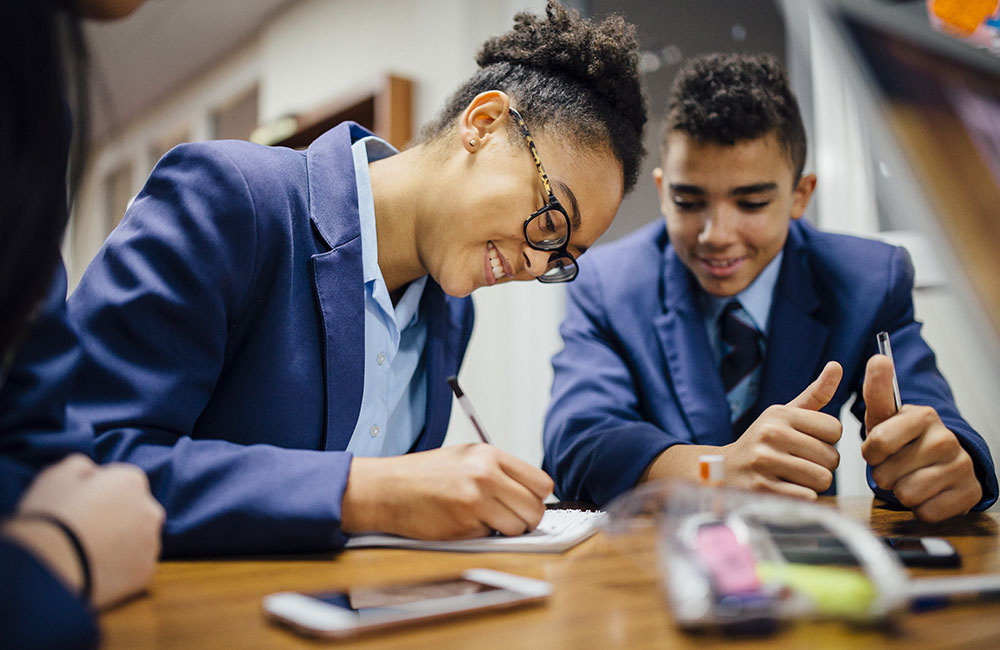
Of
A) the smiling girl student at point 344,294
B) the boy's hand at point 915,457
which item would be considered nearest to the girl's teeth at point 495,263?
the smiling girl student at point 344,294

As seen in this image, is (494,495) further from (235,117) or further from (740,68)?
(235,117)

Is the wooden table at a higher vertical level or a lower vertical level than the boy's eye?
lower

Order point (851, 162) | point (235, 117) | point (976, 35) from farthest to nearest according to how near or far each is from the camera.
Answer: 1. point (235, 117)
2. point (851, 162)
3. point (976, 35)

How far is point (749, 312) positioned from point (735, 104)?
1.31 ft

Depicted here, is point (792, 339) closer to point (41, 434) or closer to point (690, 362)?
point (690, 362)

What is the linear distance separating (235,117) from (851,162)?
3.65 m

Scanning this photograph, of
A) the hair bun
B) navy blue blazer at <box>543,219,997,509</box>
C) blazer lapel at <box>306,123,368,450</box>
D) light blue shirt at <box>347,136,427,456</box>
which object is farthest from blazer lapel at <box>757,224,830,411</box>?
blazer lapel at <box>306,123,368,450</box>

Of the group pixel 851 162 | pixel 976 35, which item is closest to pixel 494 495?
pixel 976 35

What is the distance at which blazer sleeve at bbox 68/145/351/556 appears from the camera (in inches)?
27.1

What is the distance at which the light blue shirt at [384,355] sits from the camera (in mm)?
1055

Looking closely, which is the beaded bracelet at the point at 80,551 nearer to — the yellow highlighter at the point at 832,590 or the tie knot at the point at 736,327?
the yellow highlighter at the point at 832,590

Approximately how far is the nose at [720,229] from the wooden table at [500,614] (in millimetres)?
765

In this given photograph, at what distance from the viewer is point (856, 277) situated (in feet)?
4.70

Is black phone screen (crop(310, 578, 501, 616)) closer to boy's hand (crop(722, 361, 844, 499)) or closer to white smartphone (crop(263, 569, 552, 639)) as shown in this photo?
white smartphone (crop(263, 569, 552, 639))
